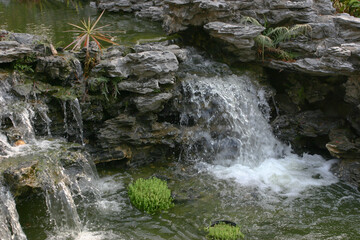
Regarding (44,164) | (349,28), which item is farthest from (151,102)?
(349,28)

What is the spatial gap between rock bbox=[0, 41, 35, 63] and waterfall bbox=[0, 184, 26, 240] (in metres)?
3.82

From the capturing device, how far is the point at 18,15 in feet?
63.4

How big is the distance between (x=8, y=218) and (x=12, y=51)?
445cm

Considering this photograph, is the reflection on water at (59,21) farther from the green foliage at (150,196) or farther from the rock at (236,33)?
the green foliage at (150,196)

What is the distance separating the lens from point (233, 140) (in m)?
11.2

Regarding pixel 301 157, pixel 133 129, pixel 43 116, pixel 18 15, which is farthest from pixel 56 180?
pixel 18 15

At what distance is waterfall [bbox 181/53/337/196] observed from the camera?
Answer: 35.1 feet

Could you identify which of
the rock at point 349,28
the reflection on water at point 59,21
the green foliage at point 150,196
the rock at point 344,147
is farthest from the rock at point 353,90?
the reflection on water at point 59,21

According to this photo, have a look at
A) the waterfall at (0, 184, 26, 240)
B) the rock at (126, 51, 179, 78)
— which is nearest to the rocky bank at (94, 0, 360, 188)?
the rock at (126, 51, 179, 78)

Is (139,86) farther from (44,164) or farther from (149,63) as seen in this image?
(44,164)

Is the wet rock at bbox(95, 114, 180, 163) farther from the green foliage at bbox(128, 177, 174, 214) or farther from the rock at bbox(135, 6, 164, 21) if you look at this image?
the rock at bbox(135, 6, 164, 21)

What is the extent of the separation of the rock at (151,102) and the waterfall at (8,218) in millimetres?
4232

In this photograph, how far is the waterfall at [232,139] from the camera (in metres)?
10.7

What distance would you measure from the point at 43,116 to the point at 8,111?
890 mm
